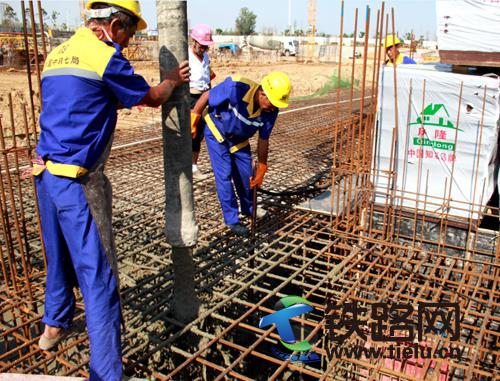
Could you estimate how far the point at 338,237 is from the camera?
4.28m

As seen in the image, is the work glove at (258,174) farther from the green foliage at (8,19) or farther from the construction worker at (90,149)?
the green foliage at (8,19)

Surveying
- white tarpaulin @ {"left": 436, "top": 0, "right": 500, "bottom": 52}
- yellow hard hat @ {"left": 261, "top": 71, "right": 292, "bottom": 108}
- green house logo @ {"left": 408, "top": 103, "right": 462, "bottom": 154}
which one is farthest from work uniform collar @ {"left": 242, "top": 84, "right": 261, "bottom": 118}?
white tarpaulin @ {"left": 436, "top": 0, "right": 500, "bottom": 52}

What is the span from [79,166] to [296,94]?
18.0m

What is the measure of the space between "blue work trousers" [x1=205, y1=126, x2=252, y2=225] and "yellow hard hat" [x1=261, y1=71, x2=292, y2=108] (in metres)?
0.58

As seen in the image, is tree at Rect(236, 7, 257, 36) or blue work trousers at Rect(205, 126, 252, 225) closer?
blue work trousers at Rect(205, 126, 252, 225)

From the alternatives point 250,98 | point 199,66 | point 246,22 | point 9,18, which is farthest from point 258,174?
point 246,22

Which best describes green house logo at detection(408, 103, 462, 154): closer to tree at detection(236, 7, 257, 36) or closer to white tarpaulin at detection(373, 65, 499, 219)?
white tarpaulin at detection(373, 65, 499, 219)

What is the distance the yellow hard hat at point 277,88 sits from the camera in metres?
3.85

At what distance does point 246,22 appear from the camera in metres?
66.9

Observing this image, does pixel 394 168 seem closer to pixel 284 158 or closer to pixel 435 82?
pixel 435 82

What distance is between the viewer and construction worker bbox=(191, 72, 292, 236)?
405cm

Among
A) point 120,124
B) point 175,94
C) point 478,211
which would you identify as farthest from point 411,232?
point 120,124

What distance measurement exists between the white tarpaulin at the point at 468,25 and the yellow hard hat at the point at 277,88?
5.05 ft

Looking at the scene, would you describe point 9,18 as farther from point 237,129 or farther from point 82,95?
point 82,95
